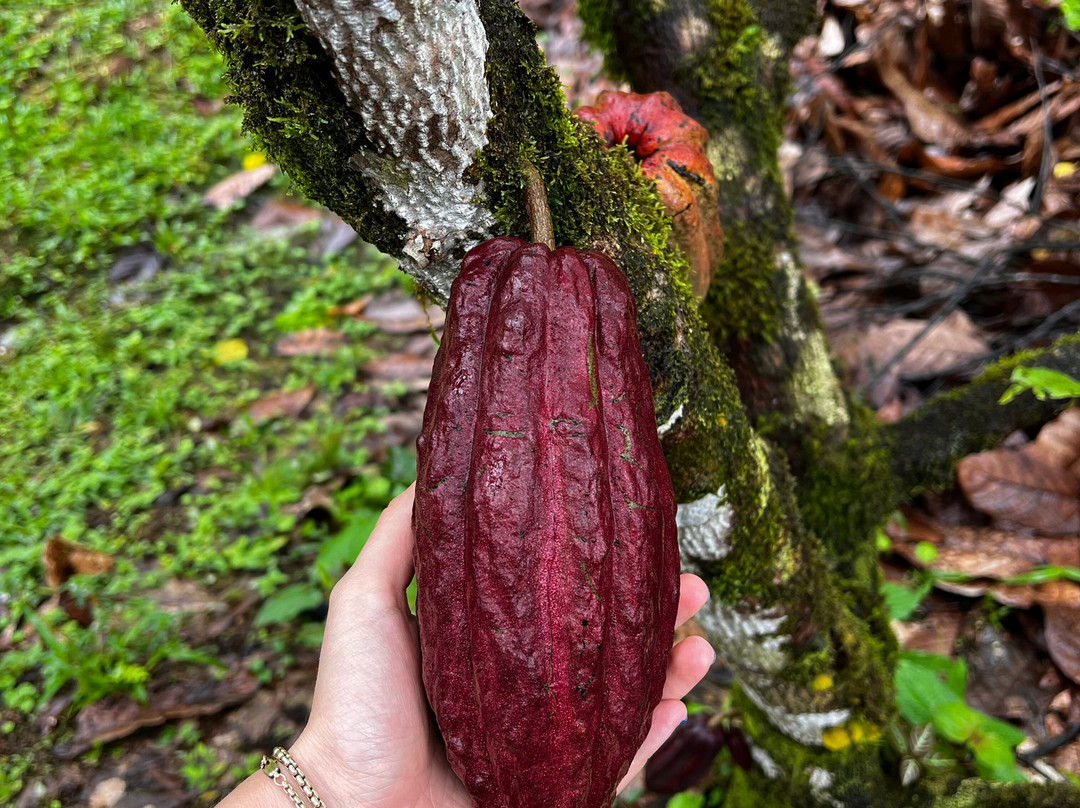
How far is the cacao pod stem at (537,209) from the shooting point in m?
1.10

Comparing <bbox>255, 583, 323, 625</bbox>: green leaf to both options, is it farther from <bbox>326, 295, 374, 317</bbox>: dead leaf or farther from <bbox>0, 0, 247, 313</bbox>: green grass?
<bbox>0, 0, 247, 313</bbox>: green grass

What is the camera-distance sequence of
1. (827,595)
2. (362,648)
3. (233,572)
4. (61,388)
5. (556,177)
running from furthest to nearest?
1. (61,388)
2. (233,572)
3. (827,595)
4. (362,648)
5. (556,177)

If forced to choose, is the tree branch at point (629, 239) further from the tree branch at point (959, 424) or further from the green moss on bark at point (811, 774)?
the tree branch at point (959, 424)

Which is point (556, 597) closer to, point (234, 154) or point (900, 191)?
point (900, 191)

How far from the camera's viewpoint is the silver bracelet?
1385 millimetres

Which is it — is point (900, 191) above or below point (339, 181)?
below

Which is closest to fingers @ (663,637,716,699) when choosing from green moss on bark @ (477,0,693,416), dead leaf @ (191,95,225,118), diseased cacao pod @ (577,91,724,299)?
green moss on bark @ (477,0,693,416)

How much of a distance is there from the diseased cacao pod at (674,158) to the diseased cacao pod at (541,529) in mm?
332

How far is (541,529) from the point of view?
101cm

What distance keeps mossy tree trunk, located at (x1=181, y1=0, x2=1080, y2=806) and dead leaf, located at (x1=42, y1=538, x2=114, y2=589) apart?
2127mm

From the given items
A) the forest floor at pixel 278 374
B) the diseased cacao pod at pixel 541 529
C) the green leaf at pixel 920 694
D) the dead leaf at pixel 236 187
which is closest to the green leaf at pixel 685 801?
the forest floor at pixel 278 374

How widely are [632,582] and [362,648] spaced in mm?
593

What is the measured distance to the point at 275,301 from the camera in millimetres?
3793

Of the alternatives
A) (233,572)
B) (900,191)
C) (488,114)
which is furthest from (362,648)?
(900,191)
